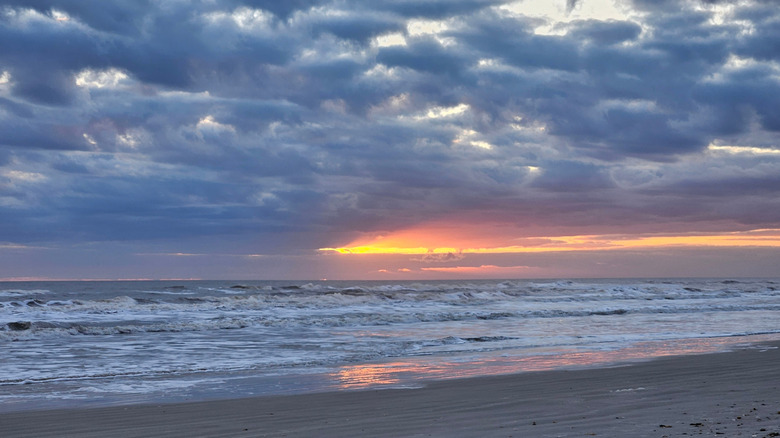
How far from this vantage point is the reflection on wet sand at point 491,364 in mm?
12570

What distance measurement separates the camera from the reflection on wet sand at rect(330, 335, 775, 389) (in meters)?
12.6

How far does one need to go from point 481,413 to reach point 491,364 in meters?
6.32

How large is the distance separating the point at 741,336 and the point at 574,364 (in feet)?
36.1

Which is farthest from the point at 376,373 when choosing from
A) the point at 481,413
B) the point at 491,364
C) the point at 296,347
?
the point at 296,347

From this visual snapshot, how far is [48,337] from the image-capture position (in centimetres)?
2217

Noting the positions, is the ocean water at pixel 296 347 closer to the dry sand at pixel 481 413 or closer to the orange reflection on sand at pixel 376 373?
the orange reflection on sand at pixel 376 373

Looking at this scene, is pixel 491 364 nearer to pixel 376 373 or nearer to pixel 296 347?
pixel 376 373

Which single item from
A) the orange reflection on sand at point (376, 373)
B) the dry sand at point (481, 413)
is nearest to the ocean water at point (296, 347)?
the orange reflection on sand at point (376, 373)

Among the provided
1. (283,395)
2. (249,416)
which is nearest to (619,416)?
(249,416)

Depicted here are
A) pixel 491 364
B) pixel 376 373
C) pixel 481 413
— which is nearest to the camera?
pixel 481 413

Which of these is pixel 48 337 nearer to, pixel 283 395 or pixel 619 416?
pixel 283 395

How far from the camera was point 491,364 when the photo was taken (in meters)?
14.8

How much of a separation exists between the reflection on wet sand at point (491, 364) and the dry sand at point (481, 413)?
3.61 feet

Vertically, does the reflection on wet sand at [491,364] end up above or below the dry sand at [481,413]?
below
